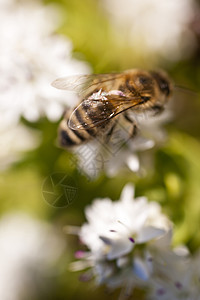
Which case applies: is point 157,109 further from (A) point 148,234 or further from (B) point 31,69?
(B) point 31,69

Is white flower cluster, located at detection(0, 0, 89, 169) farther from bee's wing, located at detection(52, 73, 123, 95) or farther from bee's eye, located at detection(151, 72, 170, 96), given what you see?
bee's eye, located at detection(151, 72, 170, 96)

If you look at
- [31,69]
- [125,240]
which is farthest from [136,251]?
[31,69]

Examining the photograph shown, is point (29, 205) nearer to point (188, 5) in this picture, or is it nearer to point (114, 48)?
point (114, 48)

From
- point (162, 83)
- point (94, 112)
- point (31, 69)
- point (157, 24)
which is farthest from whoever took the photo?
point (157, 24)

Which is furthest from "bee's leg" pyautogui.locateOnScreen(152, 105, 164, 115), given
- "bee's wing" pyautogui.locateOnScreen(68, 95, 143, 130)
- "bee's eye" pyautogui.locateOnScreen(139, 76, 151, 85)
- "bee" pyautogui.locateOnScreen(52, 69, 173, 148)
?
"bee's wing" pyautogui.locateOnScreen(68, 95, 143, 130)

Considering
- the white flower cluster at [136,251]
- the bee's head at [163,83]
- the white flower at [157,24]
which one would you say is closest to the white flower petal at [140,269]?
the white flower cluster at [136,251]

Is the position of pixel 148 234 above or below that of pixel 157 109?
below

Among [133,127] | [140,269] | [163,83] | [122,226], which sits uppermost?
[163,83]
